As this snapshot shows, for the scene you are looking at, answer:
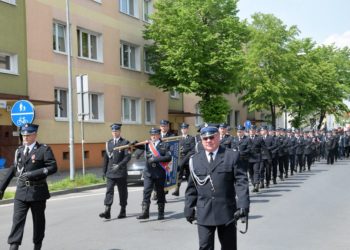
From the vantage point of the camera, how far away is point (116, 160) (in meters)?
10.0

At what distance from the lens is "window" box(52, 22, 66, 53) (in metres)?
25.0

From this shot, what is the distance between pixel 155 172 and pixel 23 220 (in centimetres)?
385

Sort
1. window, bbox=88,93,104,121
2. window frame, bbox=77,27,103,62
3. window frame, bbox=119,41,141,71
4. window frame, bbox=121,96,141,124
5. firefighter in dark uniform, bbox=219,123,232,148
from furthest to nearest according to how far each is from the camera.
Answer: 1. window frame, bbox=119,41,141,71
2. window frame, bbox=121,96,141,124
3. window, bbox=88,93,104,121
4. window frame, bbox=77,27,103,62
5. firefighter in dark uniform, bbox=219,123,232,148

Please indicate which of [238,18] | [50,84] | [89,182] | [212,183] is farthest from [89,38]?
[212,183]

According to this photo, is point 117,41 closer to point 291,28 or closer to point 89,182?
point 89,182

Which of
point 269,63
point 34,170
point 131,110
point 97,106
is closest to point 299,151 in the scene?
point 97,106

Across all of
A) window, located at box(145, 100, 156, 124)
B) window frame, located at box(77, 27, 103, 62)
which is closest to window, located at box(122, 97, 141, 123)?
window, located at box(145, 100, 156, 124)

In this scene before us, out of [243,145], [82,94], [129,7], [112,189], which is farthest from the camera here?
[129,7]

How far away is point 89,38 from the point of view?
27750 mm

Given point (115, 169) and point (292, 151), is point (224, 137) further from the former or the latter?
point (292, 151)

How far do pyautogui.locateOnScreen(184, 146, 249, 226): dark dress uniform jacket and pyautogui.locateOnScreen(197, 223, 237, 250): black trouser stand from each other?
0.09 meters

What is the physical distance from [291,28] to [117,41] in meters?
18.6

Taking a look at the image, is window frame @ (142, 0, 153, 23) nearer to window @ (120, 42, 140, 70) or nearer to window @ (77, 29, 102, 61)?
window @ (120, 42, 140, 70)

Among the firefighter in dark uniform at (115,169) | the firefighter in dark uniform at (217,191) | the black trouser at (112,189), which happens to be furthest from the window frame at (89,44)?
the firefighter in dark uniform at (217,191)
